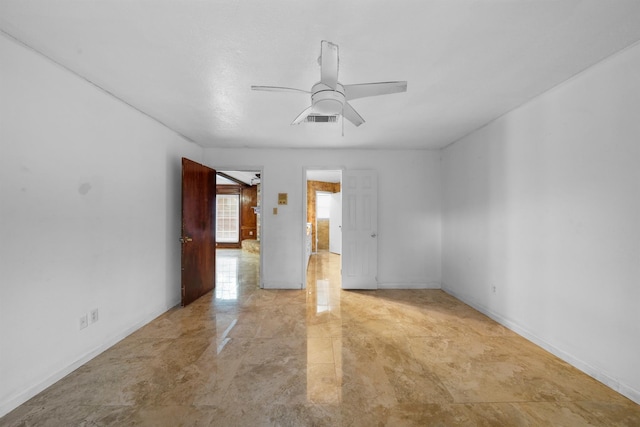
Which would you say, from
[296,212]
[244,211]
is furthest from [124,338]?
[244,211]

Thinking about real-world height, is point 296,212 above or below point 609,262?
above

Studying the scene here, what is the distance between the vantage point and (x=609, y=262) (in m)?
1.94

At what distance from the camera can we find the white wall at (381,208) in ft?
14.6

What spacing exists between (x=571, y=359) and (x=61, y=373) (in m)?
4.28

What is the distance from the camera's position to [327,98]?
1.69 meters

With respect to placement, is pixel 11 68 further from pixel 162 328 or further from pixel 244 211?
pixel 244 211

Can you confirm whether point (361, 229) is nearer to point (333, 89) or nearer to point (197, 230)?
point (197, 230)

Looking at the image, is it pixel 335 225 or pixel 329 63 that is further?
pixel 335 225

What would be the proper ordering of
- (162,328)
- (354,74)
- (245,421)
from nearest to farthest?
→ 1. (245,421)
2. (354,74)
3. (162,328)

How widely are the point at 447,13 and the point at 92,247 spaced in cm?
331

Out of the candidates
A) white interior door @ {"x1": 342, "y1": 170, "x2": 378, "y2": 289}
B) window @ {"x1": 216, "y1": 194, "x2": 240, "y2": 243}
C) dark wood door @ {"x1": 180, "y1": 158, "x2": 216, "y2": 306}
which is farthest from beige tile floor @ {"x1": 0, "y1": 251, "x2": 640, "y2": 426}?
window @ {"x1": 216, "y1": 194, "x2": 240, "y2": 243}

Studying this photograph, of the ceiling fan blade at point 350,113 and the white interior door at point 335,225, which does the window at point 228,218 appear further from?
the ceiling fan blade at point 350,113

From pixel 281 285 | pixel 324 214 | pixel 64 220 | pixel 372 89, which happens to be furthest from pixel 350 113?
pixel 324 214

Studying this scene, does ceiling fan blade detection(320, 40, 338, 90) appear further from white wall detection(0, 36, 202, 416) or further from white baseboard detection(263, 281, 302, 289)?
white baseboard detection(263, 281, 302, 289)
